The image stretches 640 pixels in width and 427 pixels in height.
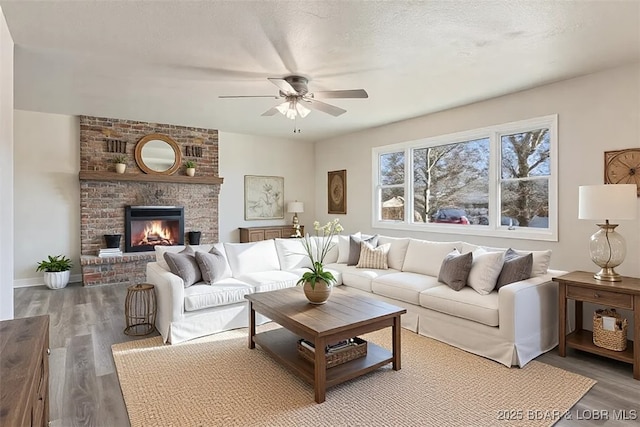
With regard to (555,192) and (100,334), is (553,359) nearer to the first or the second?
(555,192)

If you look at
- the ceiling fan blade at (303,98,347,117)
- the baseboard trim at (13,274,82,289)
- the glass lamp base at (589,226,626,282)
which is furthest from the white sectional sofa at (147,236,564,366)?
the baseboard trim at (13,274,82,289)

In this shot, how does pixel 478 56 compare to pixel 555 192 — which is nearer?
pixel 478 56

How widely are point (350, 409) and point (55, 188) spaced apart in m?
5.90

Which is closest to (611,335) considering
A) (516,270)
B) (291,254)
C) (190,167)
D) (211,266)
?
(516,270)

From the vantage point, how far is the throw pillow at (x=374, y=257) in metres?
4.60

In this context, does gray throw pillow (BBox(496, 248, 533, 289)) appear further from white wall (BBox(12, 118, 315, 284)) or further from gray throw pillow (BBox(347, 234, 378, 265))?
white wall (BBox(12, 118, 315, 284))

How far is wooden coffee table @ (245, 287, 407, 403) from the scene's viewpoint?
2.46 metres

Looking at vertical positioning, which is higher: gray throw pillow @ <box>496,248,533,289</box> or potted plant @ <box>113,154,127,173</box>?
potted plant @ <box>113,154,127,173</box>

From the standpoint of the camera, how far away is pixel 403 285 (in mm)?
3803

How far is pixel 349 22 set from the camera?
9.09 ft

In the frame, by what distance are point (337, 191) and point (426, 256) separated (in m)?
3.61

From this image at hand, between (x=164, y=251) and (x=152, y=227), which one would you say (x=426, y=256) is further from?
(x=152, y=227)

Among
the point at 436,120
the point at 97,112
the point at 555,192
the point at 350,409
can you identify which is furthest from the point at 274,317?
the point at 97,112

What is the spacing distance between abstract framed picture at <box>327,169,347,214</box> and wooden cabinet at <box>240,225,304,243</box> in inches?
40.9
